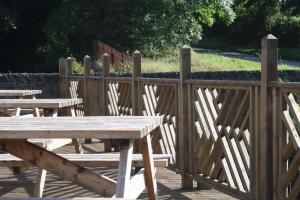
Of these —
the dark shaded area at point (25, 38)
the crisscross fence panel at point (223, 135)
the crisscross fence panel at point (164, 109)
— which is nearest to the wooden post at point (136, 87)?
the crisscross fence panel at point (164, 109)

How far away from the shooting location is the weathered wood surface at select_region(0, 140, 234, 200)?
611 cm

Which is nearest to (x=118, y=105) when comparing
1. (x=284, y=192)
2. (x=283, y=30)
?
(x=284, y=192)

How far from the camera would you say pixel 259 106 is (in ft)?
16.2

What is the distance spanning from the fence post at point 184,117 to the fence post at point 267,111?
5.37ft

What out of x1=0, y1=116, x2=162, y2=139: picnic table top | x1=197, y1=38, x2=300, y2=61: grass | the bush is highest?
the bush

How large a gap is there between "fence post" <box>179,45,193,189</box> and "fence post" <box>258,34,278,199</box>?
1.64 meters

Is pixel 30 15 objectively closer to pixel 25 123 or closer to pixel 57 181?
pixel 57 181

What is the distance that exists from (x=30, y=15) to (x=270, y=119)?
2051 centimetres

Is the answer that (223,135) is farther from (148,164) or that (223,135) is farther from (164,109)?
(164,109)

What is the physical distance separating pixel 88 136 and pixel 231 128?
1.97m

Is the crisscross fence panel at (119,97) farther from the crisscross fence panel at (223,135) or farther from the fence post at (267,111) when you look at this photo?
the fence post at (267,111)

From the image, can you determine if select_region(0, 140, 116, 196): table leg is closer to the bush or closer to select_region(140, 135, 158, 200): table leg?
select_region(140, 135, 158, 200): table leg

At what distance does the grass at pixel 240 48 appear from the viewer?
4322 cm

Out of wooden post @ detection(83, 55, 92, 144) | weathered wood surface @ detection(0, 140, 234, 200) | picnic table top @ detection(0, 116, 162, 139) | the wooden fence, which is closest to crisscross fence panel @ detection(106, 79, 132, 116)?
the wooden fence
